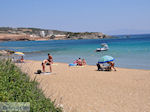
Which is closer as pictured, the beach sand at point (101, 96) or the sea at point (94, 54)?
the beach sand at point (101, 96)

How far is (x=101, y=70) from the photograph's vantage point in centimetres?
1670

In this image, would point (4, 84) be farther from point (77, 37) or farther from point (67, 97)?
point (77, 37)

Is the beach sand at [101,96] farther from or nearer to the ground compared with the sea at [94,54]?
farther from the ground

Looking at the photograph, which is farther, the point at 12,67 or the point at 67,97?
the point at 67,97

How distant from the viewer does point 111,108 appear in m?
7.35

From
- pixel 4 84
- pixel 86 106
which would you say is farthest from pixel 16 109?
pixel 86 106

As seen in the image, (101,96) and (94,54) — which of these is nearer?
(101,96)

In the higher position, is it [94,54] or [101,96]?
[101,96]

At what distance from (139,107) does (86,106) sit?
1.76 meters

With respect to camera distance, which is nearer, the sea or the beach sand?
the beach sand

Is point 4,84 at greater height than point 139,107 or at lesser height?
greater

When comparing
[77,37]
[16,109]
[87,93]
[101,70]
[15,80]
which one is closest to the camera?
[16,109]

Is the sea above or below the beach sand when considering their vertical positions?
below

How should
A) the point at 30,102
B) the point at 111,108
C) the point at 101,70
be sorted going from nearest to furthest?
1. the point at 30,102
2. the point at 111,108
3. the point at 101,70
